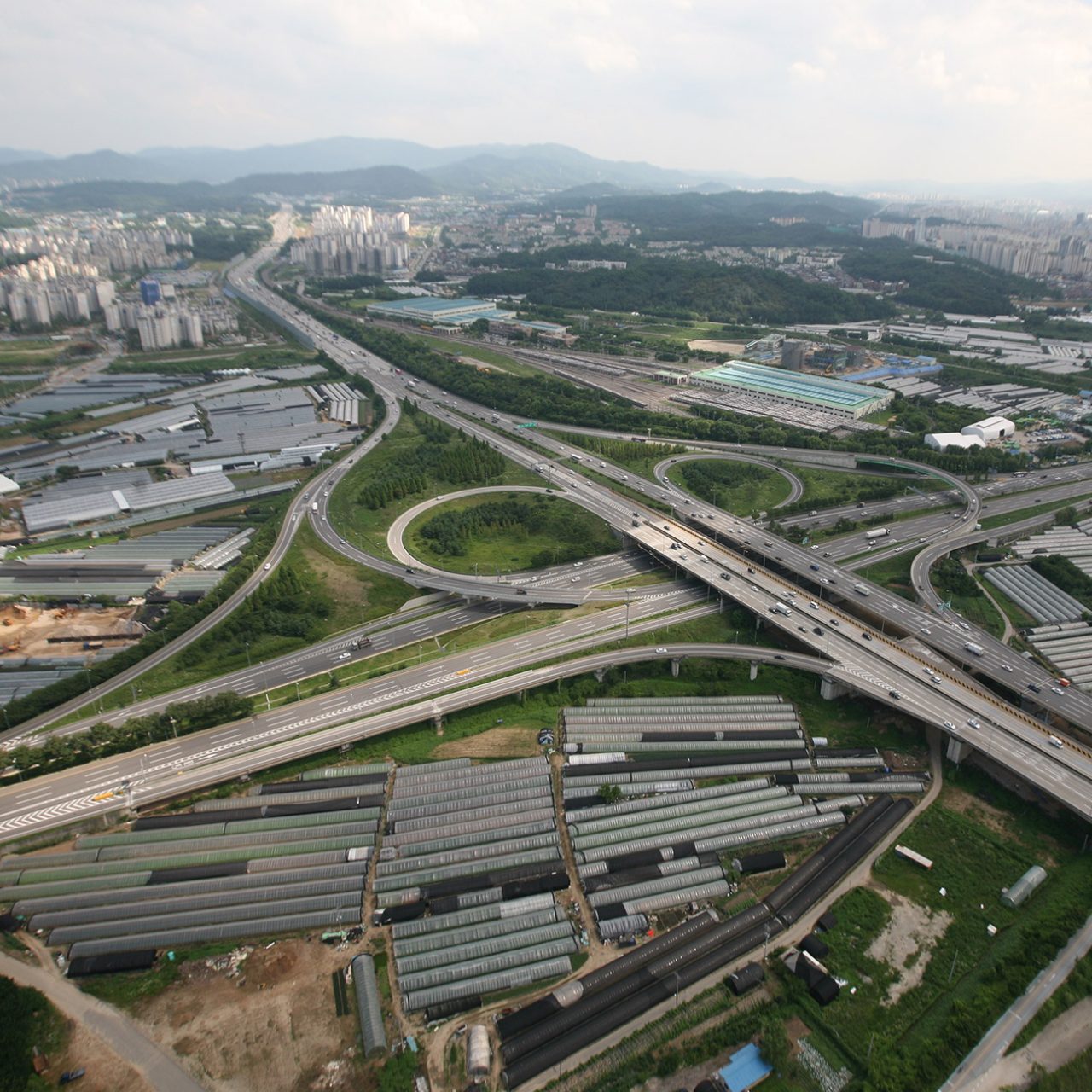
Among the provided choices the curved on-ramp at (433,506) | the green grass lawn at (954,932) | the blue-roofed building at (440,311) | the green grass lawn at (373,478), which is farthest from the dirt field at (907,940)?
the blue-roofed building at (440,311)

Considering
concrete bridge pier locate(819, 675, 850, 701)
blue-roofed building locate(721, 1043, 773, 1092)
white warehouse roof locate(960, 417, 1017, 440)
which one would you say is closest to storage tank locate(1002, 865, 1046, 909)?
concrete bridge pier locate(819, 675, 850, 701)

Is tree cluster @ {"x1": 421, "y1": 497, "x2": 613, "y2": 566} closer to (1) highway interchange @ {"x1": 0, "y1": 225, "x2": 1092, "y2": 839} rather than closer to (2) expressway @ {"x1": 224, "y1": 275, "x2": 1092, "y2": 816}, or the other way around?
(2) expressway @ {"x1": 224, "y1": 275, "x2": 1092, "y2": 816}

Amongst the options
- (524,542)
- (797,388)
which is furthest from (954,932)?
(797,388)

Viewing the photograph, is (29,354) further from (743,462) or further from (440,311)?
(743,462)

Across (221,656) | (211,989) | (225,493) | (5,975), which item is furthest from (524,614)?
(225,493)

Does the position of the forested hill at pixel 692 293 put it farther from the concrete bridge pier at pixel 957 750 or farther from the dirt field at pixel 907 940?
the dirt field at pixel 907 940
